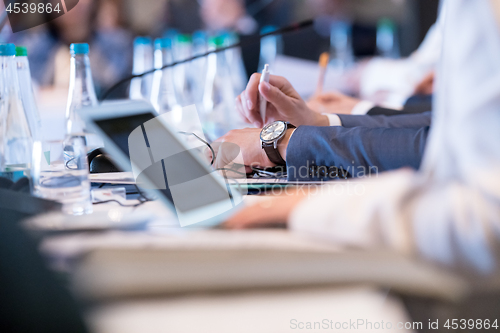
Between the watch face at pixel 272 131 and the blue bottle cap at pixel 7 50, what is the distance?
0.39 m

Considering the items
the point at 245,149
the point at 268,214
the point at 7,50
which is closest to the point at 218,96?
the point at 245,149

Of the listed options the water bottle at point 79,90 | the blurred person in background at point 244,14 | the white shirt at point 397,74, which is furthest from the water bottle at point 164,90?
the blurred person in background at point 244,14

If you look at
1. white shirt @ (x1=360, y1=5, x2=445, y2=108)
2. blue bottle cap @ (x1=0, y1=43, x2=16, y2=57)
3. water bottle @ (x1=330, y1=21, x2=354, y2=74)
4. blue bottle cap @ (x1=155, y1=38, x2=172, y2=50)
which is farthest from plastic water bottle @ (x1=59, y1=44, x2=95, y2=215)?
water bottle @ (x1=330, y1=21, x2=354, y2=74)

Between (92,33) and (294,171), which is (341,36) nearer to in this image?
(92,33)

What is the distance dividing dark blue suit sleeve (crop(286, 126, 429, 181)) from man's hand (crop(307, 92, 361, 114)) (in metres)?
0.47

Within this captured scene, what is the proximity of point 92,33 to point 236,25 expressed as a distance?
2.84ft

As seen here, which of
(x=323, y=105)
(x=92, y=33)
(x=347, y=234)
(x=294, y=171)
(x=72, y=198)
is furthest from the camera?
(x=92, y=33)

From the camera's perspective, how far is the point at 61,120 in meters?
1.27

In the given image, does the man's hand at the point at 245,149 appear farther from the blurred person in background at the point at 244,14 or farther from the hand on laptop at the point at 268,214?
the blurred person in background at the point at 244,14

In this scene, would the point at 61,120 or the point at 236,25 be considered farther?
the point at 236,25

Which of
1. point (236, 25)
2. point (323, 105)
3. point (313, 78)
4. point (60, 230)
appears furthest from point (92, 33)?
point (60, 230)

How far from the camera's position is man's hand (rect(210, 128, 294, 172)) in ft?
2.19

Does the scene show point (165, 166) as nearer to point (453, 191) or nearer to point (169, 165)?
point (169, 165)

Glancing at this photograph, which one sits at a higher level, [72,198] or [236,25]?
[236,25]
